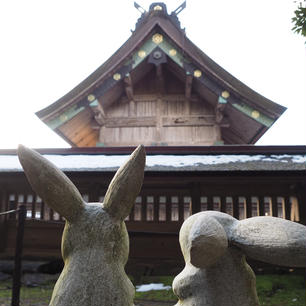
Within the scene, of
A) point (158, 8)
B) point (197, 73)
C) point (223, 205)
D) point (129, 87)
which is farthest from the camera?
point (158, 8)

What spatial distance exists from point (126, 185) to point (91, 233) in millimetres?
276

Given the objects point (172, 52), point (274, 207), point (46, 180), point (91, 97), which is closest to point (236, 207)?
point (274, 207)

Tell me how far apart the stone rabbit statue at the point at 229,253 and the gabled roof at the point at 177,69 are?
20.8 feet

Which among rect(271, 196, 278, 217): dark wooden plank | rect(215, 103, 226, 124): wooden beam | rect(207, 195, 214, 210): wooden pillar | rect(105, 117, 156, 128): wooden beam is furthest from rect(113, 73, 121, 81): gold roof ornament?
rect(271, 196, 278, 217): dark wooden plank

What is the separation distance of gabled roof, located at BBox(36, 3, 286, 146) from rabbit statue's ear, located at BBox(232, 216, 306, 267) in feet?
21.0

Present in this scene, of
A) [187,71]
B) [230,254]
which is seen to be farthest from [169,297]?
[187,71]

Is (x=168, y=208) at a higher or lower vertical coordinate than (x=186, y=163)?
lower

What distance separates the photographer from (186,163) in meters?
5.64

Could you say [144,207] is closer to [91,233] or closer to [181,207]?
[181,207]

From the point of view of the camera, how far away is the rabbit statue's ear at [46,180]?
4.99 feet

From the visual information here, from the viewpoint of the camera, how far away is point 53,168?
1.56m

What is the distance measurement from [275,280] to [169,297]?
5.79 ft

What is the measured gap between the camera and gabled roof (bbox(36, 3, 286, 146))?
25.0 feet

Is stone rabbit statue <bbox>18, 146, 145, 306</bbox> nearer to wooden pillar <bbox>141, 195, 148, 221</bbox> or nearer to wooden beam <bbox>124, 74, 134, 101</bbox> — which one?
wooden pillar <bbox>141, 195, 148, 221</bbox>
